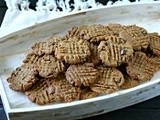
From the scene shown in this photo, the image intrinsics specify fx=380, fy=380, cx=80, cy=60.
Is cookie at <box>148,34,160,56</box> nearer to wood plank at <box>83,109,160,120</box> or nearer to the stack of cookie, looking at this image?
the stack of cookie

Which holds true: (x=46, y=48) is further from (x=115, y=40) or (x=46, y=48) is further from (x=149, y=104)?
(x=149, y=104)

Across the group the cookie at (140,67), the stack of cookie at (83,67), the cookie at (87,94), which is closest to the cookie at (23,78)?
the stack of cookie at (83,67)

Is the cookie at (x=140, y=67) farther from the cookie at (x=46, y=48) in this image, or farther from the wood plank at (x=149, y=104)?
the cookie at (x=46, y=48)

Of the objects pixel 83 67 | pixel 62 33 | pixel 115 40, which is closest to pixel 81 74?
pixel 83 67

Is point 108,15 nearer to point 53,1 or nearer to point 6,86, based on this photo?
point 53,1

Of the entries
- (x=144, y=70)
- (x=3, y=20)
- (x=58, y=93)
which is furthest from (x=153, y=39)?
(x=3, y=20)

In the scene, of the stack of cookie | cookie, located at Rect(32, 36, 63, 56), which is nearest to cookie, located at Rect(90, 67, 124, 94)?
the stack of cookie
